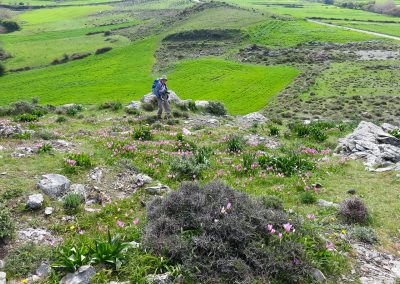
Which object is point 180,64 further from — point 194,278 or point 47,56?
point 194,278

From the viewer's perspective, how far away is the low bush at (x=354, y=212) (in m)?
9.84

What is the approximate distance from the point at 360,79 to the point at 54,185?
179ft

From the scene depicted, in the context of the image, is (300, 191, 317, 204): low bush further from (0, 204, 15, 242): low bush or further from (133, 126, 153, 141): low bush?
(133, 126, 153, 141): low bush

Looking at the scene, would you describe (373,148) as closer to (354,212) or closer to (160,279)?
(354,212)

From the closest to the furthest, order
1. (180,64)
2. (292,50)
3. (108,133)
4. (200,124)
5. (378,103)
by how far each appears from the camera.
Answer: (108,133), (200,124), (378,103), (180,64), (292,50)

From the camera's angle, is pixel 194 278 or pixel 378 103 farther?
pixel 378 103

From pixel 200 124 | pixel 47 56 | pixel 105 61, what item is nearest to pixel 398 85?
pixel 200 124

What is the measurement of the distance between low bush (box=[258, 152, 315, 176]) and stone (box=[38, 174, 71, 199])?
754cm

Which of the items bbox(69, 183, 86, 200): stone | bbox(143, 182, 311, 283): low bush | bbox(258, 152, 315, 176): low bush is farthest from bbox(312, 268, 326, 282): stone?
bbox(258, 152, 315, 176): low bush

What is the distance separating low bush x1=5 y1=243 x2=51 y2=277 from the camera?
7082 mm

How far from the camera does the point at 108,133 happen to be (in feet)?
61.5

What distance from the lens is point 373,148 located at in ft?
58.4

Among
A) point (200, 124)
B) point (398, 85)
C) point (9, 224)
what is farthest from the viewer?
point (398, 85)

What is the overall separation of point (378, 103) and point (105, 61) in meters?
58.8
